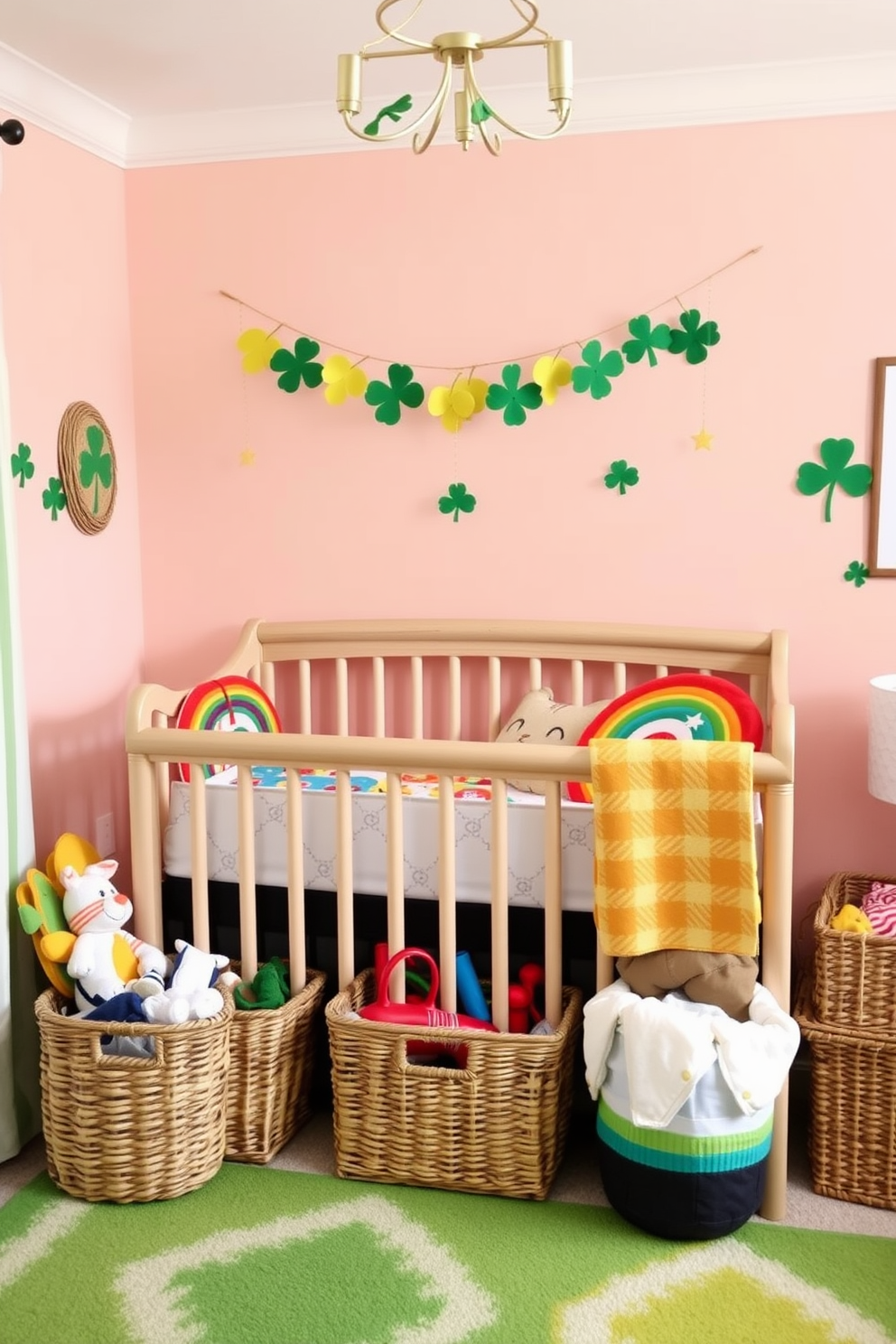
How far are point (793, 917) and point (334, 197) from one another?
6.61ft

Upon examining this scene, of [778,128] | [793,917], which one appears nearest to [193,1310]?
[793,917]

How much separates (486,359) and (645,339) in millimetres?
376

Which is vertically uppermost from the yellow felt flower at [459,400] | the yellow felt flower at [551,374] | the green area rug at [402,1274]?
the yellow felt flower at [551,374]

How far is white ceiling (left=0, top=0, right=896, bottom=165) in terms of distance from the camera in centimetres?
239

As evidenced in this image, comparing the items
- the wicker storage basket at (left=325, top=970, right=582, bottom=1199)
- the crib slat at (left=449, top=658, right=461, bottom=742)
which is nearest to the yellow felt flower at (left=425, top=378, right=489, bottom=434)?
the crib slat at (left=449, top=658, right=461, bottom=742)

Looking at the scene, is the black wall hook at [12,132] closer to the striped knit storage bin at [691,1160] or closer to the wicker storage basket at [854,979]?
the striped knit storage bin at [691,1160]

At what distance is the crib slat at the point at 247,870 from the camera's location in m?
2.37

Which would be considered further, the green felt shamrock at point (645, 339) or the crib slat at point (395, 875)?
the green felt shamrock at point (645, 339)

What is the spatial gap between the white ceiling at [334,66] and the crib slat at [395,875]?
4.78 feet

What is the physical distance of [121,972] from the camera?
2.33 metres

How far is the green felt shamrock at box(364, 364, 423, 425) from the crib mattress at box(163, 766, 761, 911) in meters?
0.96

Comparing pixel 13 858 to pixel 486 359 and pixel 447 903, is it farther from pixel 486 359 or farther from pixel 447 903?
pixel 486 359

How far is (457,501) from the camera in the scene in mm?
3033

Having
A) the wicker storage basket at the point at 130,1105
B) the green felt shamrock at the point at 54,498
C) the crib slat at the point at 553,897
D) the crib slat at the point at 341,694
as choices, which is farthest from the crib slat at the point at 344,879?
the green felt shamrock at the point at 54,498
